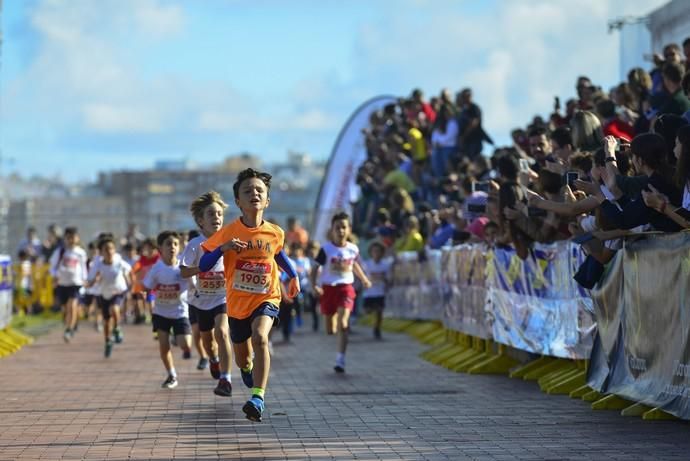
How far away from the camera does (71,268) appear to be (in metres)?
28.0

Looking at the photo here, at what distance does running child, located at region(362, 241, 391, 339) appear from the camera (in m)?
27.4

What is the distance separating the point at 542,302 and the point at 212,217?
11.3 feet

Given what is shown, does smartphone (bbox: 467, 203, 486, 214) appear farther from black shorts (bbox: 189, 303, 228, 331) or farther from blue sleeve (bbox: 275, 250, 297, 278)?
blue sleeve (bbox: 275, 250, 297, 278)

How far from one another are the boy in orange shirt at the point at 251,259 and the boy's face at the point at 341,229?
19.6 feet

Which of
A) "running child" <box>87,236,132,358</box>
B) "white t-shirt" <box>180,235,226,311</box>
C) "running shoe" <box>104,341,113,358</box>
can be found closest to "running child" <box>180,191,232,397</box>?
"white t-shirt" <box>180,235,226,311</box>

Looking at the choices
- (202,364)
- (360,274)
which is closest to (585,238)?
(360,274)

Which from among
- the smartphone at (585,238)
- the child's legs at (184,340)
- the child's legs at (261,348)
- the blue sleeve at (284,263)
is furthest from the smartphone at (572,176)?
the child's legs at (184,340)

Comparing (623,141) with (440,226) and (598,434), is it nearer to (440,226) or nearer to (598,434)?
(598,434)

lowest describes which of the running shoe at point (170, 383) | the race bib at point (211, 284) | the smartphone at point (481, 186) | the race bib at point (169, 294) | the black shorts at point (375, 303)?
the running shoe at point (170, 383)

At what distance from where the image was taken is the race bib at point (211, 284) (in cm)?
1585

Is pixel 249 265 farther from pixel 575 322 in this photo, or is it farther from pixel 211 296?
pixel 575 322

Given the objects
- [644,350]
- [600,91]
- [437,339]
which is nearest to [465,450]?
[644,350]

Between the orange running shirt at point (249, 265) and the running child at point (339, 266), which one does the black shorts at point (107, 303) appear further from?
the orange running shirt at point (249, 265)

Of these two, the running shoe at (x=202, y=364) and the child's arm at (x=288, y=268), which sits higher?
the child's arm at (x=288, y=268)
